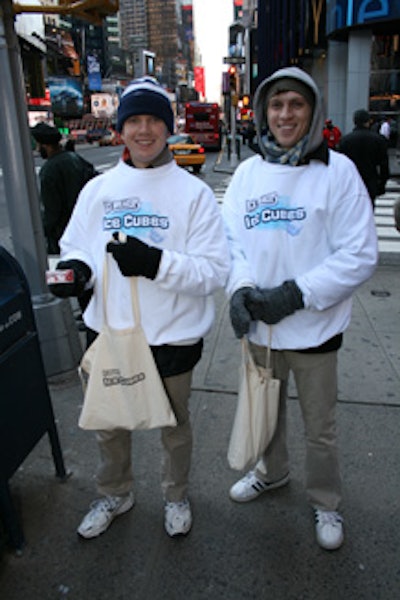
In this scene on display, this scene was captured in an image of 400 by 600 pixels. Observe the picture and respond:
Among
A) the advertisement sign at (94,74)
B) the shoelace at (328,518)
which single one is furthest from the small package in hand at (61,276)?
the advertisement sign at (94,74)

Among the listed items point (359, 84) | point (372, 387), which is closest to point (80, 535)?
point (372, 387)

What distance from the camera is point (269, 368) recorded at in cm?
231

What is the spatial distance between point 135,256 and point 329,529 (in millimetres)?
1544

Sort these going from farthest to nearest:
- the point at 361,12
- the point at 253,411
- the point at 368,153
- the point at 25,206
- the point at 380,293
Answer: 1. the point at 361,12
2. the point at 368,153
3. the point at 380,293
4. the point at 25,206
5. the point at 253,411

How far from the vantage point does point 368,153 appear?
6.73m

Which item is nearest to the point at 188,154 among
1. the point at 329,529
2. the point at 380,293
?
the point at 380,293

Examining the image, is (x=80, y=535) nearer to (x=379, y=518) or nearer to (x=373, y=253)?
(x=379, y=518)

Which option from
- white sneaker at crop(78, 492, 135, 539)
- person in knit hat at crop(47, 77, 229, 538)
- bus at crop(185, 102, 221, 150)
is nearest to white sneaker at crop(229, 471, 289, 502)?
white sneaker at crop(78, 492, 135, 539)

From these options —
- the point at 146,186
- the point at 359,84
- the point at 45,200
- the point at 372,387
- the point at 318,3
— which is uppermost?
the point at 318,3

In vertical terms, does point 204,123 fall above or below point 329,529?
above

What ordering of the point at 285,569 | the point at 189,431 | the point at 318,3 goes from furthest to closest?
the point at 318,3, the point at 189,431, the point at 285,569

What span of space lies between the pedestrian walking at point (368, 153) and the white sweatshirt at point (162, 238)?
17.3 feet

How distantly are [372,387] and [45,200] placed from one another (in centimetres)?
323

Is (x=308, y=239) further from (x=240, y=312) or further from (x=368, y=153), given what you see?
(x=368, y=153)
